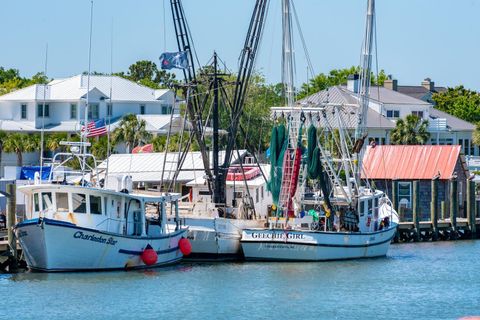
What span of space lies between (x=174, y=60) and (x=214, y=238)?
9.85 m

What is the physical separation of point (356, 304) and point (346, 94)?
6360 centimetres

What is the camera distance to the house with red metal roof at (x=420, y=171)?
7631 cm

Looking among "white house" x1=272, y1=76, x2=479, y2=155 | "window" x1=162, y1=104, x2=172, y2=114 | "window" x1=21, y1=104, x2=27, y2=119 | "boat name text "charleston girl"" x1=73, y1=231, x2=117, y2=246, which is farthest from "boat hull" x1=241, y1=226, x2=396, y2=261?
"window" x1=162, y1=104, x2=172, y2=114

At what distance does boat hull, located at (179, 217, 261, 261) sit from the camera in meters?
56.0

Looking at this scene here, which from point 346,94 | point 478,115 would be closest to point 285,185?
point 346,94

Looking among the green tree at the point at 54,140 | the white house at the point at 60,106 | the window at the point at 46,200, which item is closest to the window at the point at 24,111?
the white house at the point at 60,106

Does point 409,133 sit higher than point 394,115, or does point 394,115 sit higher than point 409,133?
point 394,115

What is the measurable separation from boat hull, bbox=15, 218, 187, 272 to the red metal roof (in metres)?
26.9

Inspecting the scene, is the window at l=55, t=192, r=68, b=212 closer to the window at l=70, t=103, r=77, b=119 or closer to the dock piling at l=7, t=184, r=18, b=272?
the dock piling at l=7, t=184, r=18, b=272

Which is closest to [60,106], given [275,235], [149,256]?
[275,235]

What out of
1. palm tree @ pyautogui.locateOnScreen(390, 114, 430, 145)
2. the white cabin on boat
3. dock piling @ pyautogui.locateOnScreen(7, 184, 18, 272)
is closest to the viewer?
dock piling @ pyautogui.locateOnScreen(7, 184, 18, 272)

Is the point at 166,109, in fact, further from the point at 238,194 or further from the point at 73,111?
the point at 238,194

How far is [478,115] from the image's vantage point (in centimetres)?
14025

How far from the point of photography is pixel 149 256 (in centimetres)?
5262
